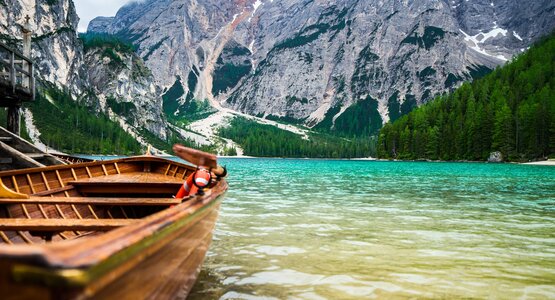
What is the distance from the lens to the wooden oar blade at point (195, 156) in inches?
210

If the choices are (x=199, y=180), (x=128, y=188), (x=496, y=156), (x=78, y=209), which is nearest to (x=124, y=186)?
(x=128, y=188)

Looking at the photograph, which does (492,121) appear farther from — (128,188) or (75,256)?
(75,256)

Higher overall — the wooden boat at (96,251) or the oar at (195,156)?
the oar at (195,156)

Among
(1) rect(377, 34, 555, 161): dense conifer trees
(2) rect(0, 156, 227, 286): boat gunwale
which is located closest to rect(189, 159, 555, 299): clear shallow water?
(2) rect(0, 156, 227, 286): boat gunwale

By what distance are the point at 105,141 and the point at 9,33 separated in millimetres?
70551

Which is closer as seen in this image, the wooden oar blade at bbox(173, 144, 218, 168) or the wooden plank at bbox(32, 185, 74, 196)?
the wooden oar blade at bbox(173, 144, 218, 168)

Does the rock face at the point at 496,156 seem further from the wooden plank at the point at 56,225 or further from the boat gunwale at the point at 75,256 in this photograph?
the boat gunwale at the point at 75,256

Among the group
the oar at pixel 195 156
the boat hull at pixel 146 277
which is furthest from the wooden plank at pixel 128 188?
the boat hull at pixel 146 277

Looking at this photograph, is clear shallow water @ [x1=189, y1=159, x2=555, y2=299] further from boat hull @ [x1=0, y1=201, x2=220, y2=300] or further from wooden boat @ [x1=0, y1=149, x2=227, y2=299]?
wooden boat @ [x1=0, y1=149, x2=227, y2=299]

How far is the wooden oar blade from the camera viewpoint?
5340 mm

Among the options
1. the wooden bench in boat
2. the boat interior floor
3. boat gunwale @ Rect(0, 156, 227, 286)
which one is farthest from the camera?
the wooden bench in boat

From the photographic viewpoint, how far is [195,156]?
553 cm

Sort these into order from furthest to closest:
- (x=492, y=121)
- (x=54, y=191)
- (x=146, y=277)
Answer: (x=492, y=121)
(x=54, y=191)
(x=146, y=277)

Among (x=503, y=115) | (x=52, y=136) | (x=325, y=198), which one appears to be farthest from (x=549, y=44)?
(x=52, y=136)
